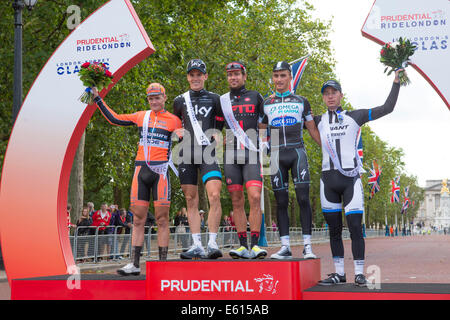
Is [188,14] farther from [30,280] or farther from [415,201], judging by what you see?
[415,201]

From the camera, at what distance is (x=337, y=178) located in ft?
23.2

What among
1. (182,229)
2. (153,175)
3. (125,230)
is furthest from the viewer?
(182,229)

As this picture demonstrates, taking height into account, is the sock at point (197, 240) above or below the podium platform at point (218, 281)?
above

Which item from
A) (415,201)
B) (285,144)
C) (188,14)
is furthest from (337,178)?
(415,201)

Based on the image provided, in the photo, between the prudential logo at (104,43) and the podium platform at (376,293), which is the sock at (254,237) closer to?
the podium platform at (376,293)

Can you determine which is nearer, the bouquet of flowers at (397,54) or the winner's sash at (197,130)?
the bouquet of flowers at (397,54)

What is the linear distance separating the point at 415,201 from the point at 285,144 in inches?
4573

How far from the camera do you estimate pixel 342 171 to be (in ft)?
23.1

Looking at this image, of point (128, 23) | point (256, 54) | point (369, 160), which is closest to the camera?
point (128, 23)

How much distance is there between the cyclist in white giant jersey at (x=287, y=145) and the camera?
7.34 metres

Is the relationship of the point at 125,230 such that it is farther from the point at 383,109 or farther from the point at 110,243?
the point at 383,109

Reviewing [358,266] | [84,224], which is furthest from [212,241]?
[84,224]

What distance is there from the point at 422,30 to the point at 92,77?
4718 mm

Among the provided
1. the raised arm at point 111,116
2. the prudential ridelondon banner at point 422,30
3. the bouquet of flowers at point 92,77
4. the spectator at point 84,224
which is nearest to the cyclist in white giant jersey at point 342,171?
the prudential ridelondon banner at point 422,30
